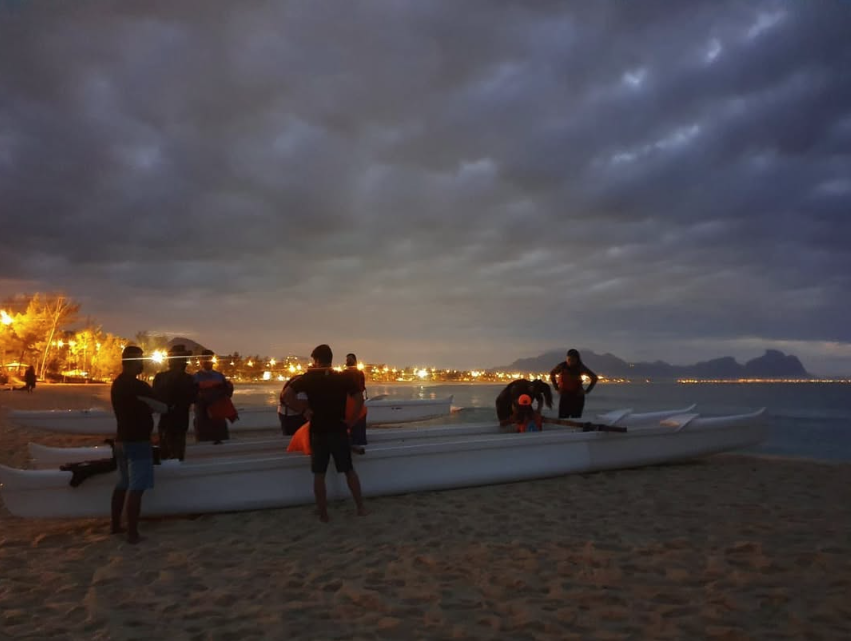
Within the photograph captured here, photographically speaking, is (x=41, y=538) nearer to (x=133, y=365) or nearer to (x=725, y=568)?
(x=133, y=365)

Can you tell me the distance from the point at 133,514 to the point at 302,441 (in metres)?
1.95

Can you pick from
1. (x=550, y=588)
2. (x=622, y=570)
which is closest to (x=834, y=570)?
(x=622, y=570)

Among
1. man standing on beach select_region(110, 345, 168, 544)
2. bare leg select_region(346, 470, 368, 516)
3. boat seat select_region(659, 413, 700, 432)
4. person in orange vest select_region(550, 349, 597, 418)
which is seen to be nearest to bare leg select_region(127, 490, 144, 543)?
man standing on beach select_region(110, 345, 168, 544)

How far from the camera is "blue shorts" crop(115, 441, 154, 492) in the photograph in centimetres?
507

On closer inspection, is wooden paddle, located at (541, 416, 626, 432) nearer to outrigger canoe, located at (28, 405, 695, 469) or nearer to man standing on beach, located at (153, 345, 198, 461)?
outrigger canoe, located at (28, 405, 695, 469)

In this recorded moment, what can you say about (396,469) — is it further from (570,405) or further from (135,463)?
(570,405)

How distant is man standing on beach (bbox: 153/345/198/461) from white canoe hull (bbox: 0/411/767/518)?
0.74 meters

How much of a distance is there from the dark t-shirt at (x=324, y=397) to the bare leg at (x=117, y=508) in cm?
183

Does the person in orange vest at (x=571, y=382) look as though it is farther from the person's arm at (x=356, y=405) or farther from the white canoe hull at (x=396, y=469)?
the person's arm at (x=356, y=405)

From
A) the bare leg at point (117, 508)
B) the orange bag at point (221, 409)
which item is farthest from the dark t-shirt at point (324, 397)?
the orange bag at point (221, 409)

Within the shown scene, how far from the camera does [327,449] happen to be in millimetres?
5789

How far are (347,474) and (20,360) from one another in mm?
57793

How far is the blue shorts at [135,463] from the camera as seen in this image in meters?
5.07

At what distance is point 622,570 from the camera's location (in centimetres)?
420
